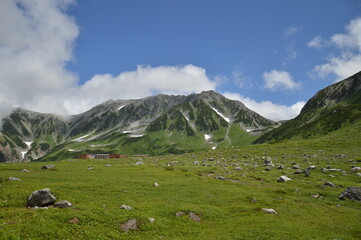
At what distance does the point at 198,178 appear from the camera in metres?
42.9

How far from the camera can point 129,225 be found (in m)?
20.3

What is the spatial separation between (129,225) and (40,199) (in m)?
9.42

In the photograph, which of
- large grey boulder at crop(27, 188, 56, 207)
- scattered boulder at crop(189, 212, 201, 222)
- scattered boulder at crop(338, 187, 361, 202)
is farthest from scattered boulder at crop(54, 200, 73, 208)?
scattered boulder at crop(338, 187, 361, 202)

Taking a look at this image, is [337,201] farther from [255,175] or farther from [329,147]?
[329,147]

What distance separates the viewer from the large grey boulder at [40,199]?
2270 centimetres

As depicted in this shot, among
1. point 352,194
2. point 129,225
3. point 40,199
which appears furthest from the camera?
point 352,194

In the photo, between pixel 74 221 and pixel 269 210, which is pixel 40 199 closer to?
pixel 74 221

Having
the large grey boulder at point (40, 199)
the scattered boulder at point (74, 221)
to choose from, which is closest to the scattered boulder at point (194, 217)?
the scattered boulder at point (74, 221)

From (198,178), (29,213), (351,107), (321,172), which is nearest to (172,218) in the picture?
(29,213)

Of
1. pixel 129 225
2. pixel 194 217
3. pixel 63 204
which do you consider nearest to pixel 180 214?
pixel 194 217

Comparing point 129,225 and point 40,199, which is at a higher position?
point 40,199

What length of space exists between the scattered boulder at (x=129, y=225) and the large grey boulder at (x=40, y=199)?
27.5 feet

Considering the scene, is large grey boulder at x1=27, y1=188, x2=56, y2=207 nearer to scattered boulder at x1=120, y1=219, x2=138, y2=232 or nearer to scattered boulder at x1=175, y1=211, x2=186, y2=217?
scattered boulder at x1=120, y1=219, x2=138, y2=232

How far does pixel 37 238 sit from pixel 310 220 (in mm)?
24983
